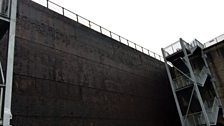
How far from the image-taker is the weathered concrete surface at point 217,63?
17.9 metres

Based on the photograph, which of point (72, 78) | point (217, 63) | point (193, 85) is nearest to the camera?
point (72, 78)

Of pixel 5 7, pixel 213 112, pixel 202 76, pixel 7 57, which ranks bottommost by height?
pixel 213 112

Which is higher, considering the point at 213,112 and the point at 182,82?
the point at 182,82

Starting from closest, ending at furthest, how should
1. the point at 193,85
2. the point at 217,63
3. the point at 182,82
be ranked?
the point at 193,85
the point at 182,82
the point at 217,63

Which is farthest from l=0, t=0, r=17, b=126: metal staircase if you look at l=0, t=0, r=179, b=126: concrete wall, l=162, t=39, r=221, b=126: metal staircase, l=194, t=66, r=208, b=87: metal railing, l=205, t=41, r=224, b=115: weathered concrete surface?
l=205, t=41, r=224, b=115: weathered concrete surface

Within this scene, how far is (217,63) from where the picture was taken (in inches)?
731

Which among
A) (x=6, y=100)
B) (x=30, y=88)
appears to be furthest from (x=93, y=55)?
(x=6, y=100)

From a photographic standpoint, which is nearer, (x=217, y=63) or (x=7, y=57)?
(x=7, y=57)

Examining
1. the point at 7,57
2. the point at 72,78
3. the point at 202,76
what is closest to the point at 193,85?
the point at 202,76

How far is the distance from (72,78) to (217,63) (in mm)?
13638

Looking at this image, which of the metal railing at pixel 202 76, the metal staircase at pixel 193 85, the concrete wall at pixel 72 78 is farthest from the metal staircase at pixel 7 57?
the metal railing at pixel 202 76

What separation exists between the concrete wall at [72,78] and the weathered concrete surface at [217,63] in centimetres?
566

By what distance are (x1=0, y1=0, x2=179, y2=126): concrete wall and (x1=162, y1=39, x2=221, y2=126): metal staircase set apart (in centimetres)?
263

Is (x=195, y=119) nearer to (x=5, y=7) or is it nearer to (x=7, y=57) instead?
(x=7, y=57)
